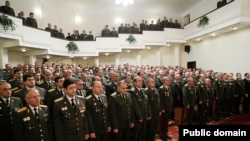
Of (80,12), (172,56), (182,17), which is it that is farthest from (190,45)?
(80,12)

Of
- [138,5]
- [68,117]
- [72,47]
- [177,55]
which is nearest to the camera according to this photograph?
[68,117]

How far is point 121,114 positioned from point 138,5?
48.0 ft

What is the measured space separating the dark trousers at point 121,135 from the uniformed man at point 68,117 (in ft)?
2.88

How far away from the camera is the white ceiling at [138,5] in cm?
1611

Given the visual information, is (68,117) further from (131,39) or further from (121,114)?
(131,39)

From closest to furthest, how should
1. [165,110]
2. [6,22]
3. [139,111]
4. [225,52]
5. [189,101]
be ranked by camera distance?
1. [139,111]
2. [165,110]
3. [189,101]
4. [6,22]
5. [225,52]

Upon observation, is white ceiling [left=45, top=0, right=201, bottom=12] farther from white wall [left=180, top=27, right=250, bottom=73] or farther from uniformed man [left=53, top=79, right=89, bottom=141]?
uniformed man [left=53, top=79, right=89, bottom=141]

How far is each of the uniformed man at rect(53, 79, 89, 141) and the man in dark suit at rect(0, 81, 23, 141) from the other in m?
0.71

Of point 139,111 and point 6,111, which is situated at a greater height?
point 6,111

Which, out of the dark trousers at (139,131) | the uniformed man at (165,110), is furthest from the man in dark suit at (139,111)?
the uniformed man at (165,110)

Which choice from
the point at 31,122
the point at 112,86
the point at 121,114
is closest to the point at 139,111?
the point at 121,114

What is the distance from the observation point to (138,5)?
17328 millimetres

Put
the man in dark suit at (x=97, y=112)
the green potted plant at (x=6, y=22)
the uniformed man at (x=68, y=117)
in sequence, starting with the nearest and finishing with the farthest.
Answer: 1. the uniformed man at (x=68, y=117)
2. the man in dark suit at (x=97, y=112)
3. the green potted plant at (x=6, y=22)

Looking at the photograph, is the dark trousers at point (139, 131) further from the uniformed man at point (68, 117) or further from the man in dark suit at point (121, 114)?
the uniformed man at point (68, 117)
